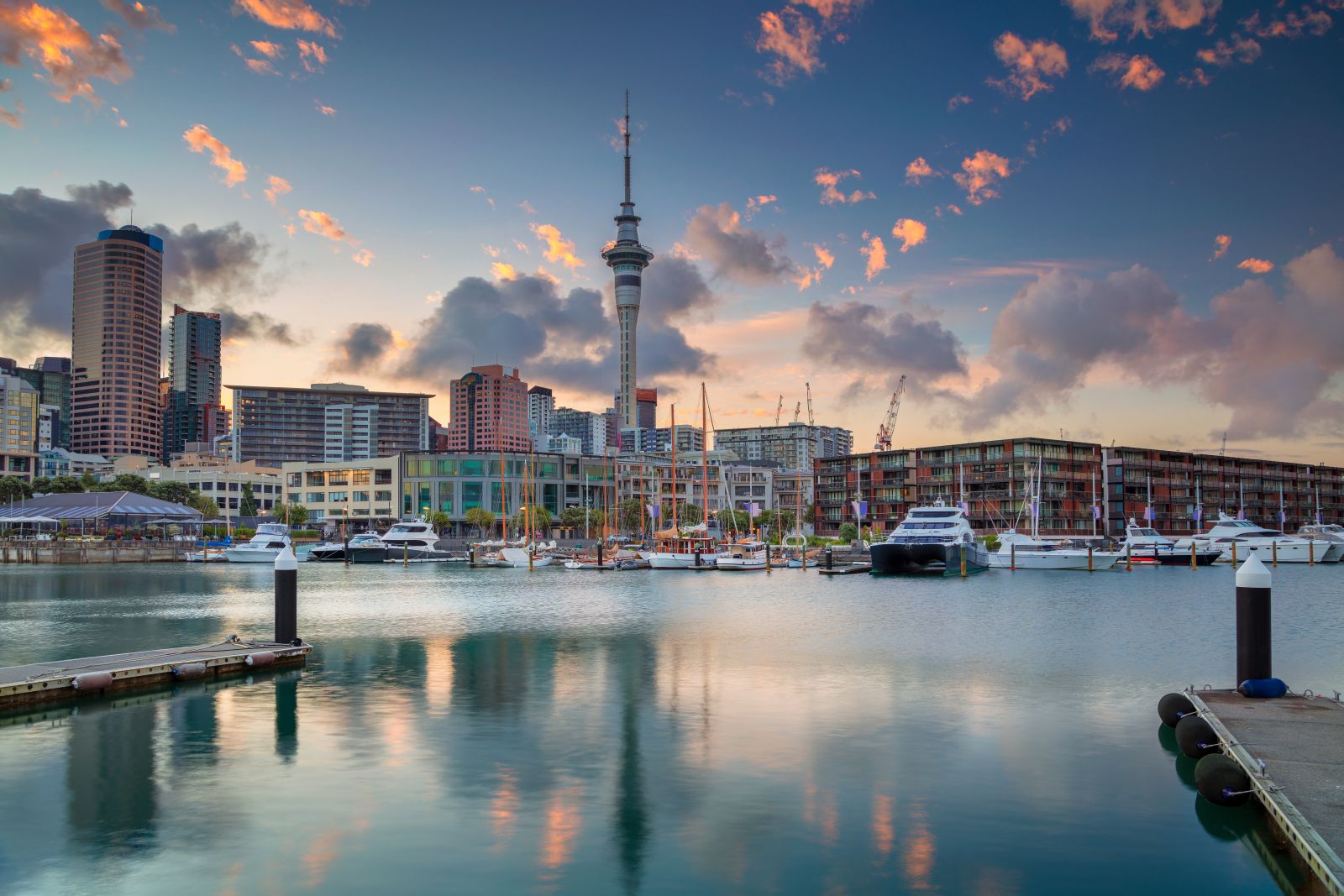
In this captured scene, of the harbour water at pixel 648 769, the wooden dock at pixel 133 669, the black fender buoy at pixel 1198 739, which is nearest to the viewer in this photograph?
the harbour water at pixel 648 769

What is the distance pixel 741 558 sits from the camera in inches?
4843

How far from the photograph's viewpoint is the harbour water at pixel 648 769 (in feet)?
60.0

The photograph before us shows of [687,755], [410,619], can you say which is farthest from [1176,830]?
[410,619]

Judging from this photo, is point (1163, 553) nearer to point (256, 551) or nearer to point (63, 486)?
point (256, 551)

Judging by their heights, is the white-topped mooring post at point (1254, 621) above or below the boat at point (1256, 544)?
above

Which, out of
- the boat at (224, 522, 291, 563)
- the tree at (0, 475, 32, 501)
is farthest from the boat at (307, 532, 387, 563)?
the tree at (0, 475, 32, 501)

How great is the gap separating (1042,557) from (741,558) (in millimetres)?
36349

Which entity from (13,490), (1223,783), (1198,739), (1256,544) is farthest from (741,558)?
(13,490)

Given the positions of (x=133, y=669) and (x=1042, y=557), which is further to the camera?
A: (x=1042, y=557)

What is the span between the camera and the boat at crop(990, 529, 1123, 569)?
117875 millimetres

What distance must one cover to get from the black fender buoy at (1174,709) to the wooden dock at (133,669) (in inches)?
1265

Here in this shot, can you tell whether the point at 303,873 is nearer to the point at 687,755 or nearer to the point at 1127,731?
the point at 687,755

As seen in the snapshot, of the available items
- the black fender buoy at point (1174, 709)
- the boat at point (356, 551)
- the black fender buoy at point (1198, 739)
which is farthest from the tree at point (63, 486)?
the black fender buoy at point (1198, 739)

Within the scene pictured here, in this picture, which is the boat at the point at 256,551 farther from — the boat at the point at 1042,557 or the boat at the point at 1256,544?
the boat at the point at 1256,544
